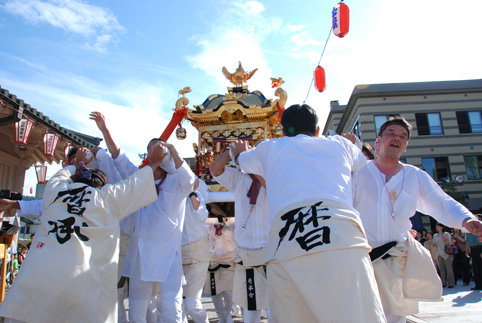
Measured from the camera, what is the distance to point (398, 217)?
2.50 m

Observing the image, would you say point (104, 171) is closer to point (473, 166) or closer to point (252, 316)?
point (252, 316)

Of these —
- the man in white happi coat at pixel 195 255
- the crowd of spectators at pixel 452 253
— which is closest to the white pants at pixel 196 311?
the man in white happi coat at pixel 195 255

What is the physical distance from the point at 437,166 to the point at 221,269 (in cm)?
1825

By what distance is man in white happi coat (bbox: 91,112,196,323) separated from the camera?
314 cm

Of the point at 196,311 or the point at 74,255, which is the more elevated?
the point at 74,255

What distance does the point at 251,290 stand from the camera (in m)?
3.23

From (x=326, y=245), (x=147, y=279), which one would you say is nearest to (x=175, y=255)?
(x=147, y=279)

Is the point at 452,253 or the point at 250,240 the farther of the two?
the point at 452,253

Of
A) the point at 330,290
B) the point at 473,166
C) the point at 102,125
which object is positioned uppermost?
the point at 473,166

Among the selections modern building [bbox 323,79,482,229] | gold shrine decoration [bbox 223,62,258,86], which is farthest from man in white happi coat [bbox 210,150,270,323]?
modern building [bbox 323,79,482,229]

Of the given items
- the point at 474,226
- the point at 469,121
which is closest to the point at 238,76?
the point at 474,226

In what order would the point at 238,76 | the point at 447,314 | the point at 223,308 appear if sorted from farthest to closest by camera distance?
the point at 238,76, the point at 223,308, the point at 447,314


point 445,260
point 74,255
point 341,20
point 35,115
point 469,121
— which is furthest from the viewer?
point 469,121

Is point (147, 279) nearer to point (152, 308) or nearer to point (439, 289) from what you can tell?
point (152, 308)
